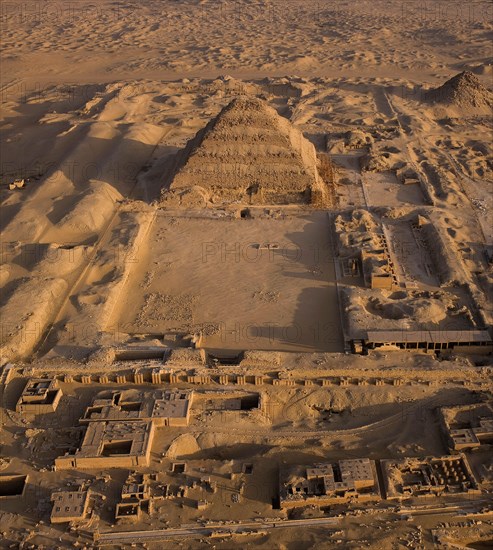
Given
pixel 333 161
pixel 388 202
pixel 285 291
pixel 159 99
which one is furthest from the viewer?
pixel 159 99

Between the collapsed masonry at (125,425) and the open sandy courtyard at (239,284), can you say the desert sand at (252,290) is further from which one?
the collapsed masonry at (125,425)

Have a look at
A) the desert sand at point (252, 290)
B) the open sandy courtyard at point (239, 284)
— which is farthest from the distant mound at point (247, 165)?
the open sandy courtyard at point (239, 284)

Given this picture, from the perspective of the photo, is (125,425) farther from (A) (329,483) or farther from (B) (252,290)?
(B) (252,290)

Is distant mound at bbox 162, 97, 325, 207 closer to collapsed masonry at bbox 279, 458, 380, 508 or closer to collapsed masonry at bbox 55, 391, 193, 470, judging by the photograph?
collapsed masonry at bbox 55, 391, 193, 470

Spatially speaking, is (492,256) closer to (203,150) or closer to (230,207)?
(230,207)

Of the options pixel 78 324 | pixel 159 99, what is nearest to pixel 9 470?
pixel 78 324

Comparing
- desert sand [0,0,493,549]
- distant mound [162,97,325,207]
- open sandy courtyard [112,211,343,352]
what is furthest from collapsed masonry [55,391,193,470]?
distant mound [162,97,325,207]
